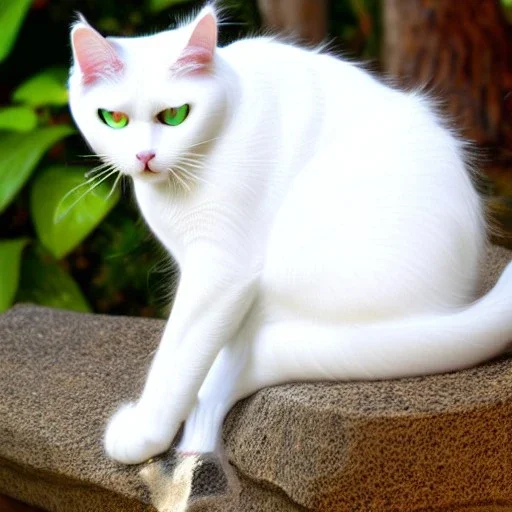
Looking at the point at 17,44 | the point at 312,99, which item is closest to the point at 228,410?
the point at 312,99

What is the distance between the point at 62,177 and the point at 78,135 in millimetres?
198

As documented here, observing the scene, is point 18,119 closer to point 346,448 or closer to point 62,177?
point 62,177

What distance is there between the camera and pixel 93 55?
0.80 m

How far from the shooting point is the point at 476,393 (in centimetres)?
79

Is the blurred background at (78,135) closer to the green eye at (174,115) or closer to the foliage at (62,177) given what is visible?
the foliage at (62,177)

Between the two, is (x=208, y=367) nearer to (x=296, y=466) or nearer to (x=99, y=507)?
(x=296, y=466)

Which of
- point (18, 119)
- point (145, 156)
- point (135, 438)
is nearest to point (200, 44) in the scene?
point (145, 156)

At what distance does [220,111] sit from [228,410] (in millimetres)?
281

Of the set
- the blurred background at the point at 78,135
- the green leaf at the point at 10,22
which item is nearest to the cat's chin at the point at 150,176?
the blurred background at the point at 78,135

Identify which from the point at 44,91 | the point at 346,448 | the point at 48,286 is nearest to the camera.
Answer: the point at 346,448

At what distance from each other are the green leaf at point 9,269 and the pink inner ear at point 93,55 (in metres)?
0.96

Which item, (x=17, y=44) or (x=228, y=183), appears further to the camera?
(x=17, y=44)

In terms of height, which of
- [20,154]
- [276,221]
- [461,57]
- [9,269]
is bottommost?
[9,269]

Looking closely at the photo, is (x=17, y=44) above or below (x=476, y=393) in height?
below
